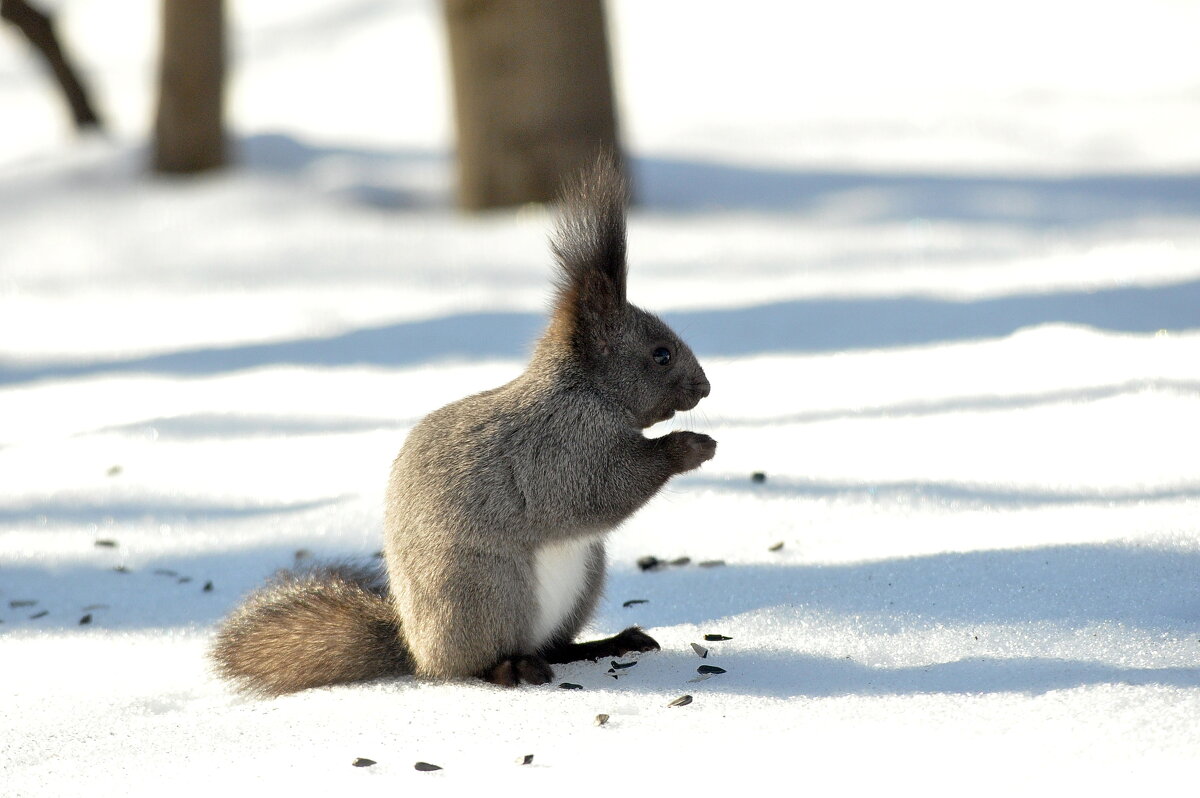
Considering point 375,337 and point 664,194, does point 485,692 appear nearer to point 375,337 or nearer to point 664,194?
point 375,337

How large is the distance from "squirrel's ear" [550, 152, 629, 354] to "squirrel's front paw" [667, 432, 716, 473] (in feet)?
1.04

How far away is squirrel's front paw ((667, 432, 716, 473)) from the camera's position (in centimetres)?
349

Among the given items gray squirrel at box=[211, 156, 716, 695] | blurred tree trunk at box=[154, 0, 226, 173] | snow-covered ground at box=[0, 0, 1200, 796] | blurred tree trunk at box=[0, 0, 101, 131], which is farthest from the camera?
blurred tree trunk at box=[0, 0, 101, 131]

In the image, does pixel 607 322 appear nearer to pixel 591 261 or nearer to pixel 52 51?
pixel 591 261

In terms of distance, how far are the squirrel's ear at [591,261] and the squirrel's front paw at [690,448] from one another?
32 centimetres

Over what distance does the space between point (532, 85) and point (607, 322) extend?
5812mm

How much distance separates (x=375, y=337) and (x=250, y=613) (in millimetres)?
3770

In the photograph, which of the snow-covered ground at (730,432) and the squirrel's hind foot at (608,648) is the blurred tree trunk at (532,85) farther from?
the squirrel's hind foot at (608,648)

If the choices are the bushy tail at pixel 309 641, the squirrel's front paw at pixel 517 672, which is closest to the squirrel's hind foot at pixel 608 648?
the squirrel's front paw at pixel 517 672

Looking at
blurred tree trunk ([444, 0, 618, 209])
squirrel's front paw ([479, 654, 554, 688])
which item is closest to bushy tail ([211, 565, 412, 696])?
squirrel's front paw ([479, 654, 554, 688])

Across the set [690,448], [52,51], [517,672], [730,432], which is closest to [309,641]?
[517,672]

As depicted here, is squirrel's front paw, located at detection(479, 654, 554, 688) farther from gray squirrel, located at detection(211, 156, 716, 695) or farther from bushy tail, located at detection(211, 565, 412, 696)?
bushy tail, located at detection(211, 565, 412, 696)

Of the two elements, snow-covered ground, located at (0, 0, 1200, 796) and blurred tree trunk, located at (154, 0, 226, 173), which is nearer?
snow-covered ground, located at (0, 0, 1200, 796)

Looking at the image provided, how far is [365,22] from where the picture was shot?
18.0 metres
